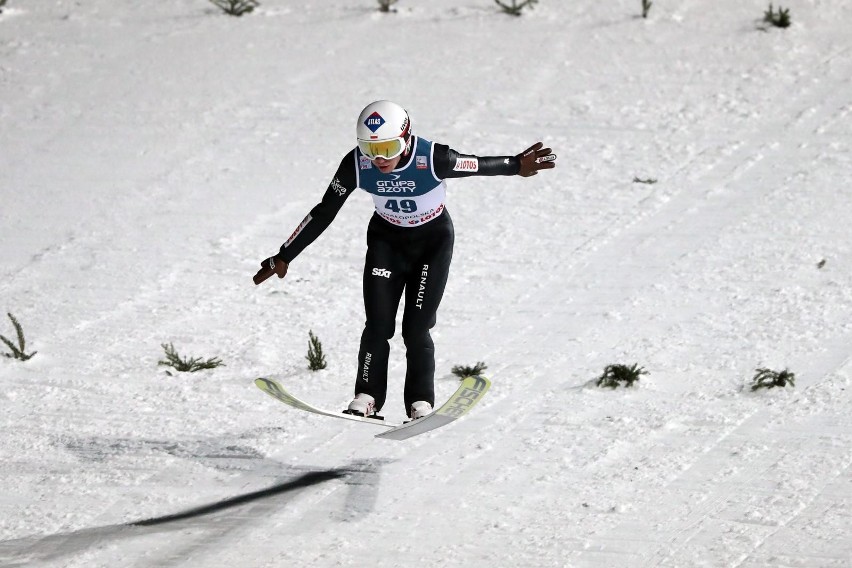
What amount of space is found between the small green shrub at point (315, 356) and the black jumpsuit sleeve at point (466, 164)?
2.02m

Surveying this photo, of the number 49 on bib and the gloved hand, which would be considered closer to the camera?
the number 49 on bib

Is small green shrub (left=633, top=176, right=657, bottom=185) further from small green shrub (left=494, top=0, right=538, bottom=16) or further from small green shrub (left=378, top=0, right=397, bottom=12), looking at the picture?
small green shrub (left=378, top=0, right=397, bottom=12)

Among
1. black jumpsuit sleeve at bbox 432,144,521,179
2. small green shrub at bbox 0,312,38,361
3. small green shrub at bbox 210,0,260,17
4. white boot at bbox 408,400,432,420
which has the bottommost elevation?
small green shrub at bbox 0,312,38,361

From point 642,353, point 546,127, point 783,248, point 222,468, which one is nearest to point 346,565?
point 222,468

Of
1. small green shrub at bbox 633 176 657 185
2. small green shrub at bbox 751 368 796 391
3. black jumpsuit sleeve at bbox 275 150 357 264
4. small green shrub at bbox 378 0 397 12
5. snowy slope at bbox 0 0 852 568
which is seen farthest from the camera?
small green shrub at bbox 378 0 397 12

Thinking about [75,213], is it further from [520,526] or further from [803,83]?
[803,83]

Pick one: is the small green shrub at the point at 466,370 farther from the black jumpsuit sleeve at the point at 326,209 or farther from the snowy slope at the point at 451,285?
the black jumpsuit sleeve at the point at 326,209

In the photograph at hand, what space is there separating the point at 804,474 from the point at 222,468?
11.7 feet

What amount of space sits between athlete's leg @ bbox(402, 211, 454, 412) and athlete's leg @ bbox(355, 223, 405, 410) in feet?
0.36

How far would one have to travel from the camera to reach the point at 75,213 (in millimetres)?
11680

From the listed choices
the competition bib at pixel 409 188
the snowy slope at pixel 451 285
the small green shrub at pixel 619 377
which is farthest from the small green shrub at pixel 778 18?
the competition bib at pixel 409 188

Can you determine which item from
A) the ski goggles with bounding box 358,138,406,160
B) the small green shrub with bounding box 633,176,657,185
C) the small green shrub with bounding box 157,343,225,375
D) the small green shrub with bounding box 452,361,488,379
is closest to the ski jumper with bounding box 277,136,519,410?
the ski goggles with bounding box 358,138,406,160

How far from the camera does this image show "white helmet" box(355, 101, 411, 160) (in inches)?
261

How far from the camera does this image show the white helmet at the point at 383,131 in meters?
6.62
